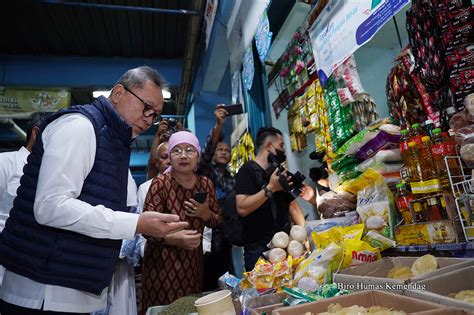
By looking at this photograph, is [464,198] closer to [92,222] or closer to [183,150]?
Result: [92,222]

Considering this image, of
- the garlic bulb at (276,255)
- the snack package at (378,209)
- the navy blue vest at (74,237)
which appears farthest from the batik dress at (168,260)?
the snack package at (378,209)

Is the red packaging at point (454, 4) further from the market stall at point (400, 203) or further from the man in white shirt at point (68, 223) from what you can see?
the man in white shirt at point (68, 223)

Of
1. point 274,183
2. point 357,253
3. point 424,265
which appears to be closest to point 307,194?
point 274,183

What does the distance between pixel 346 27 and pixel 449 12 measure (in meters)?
0.47

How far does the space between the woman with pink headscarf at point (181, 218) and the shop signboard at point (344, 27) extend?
1051 millimetres

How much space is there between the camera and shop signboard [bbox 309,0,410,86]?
1428 mm

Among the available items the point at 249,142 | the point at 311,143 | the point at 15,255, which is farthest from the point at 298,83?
the point at 15,255

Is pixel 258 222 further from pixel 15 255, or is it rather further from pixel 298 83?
pixel 15 255

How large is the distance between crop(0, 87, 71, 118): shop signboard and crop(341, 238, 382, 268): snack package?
5881 millimetres

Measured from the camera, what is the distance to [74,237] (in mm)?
1224

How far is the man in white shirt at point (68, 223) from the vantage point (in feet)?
3.86

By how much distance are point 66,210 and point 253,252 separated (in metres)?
1.41

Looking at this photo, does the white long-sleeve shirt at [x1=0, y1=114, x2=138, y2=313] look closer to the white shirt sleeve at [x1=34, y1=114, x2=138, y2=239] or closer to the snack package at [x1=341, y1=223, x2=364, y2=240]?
the white shirt sleeve at [x1=34, y1=114, x2=138, y2=239]

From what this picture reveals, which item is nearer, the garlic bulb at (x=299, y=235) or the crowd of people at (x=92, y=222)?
the crowd of people at (x=92, y=222)
